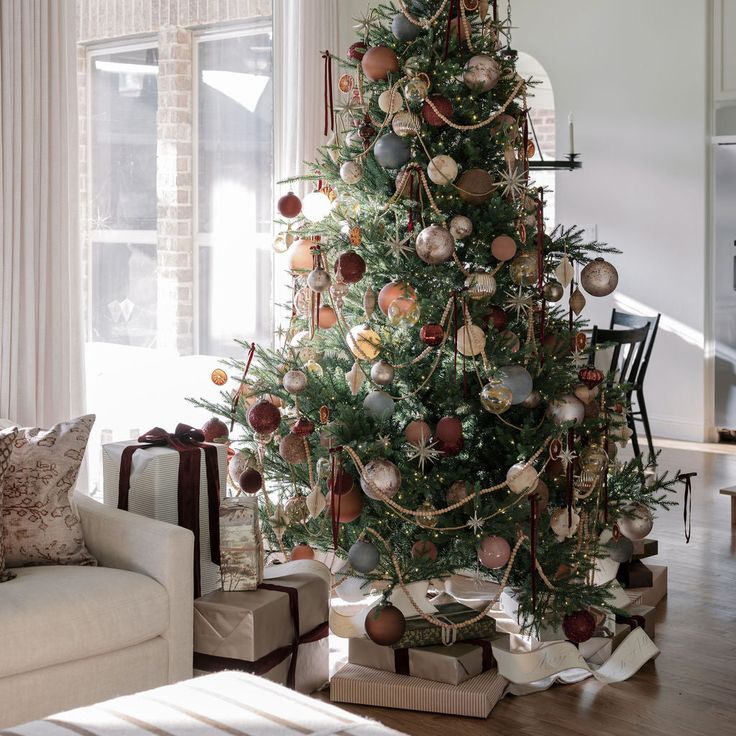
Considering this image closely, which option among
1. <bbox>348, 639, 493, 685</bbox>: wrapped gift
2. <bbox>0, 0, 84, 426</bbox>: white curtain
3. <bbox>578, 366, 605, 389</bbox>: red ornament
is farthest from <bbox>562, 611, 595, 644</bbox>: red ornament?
<bbox>0, 0, 84, 426</bbox>: white curtain

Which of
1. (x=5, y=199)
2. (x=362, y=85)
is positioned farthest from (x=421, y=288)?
(x=5, y=199)

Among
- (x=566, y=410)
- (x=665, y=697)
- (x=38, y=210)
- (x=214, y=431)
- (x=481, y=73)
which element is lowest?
(x=665, y=697)

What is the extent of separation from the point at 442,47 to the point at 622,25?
4.55 metres

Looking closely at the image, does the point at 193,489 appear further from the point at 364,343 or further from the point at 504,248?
the point at 504,248

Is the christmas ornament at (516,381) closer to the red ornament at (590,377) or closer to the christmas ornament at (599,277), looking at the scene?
the red ornament at (590,377)

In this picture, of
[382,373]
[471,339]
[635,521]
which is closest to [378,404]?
[382,373]

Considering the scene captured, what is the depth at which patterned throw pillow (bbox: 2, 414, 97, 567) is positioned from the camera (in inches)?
103

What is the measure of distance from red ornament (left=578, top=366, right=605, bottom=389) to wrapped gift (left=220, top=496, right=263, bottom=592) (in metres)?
1.01

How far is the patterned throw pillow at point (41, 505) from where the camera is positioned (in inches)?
103

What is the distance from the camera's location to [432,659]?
2.83 m

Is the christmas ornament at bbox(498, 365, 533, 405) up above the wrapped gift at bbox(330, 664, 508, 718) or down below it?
above

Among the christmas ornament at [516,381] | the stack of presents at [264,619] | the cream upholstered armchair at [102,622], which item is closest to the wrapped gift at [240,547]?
the stack of presents at [264,619]

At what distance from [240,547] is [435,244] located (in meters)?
0.96

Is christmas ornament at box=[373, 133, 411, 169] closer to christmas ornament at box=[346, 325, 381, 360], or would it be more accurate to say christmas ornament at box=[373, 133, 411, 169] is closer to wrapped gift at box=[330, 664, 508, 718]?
christmas ornament at box=[346, 325, 381, 360]
